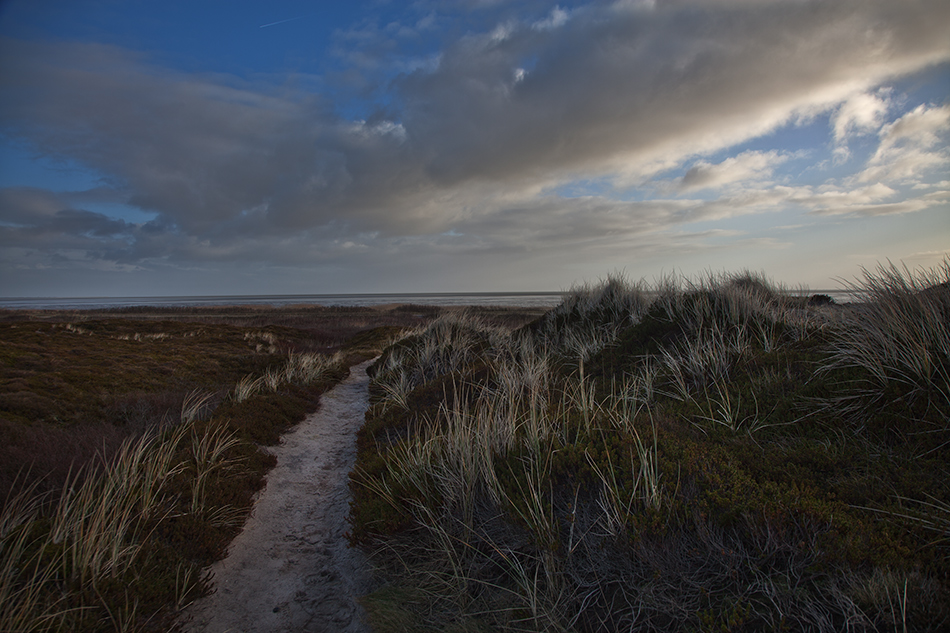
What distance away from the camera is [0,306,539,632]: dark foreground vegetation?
2.79 m

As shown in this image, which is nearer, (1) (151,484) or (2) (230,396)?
(1) (151,484)

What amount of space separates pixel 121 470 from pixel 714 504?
18.3ft

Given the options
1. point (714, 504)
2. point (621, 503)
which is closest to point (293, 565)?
point (621, 503)

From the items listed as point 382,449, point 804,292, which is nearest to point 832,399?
point 804,292

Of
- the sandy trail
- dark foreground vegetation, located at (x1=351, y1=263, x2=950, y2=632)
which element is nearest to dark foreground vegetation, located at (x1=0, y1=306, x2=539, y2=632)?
the sandy trail

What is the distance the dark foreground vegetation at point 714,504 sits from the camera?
221 centimetres

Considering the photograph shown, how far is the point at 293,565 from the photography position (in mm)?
3973

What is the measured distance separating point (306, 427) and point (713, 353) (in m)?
7.47

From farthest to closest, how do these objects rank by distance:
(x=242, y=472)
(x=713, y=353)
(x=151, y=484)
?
(x=713, y=353)
(x=242, y=472)
(x=151, y=484)

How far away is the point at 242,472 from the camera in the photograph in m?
5.29

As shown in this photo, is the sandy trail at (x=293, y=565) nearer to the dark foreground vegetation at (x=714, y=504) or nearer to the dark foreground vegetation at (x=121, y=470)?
the dark foreground vegetation at (x=121, y=470)

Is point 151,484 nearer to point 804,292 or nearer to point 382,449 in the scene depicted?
point 382,449

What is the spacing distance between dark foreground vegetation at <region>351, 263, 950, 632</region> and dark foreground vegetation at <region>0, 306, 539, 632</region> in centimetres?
161

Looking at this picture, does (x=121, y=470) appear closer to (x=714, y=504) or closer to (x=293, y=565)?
(x=293, y=565)
